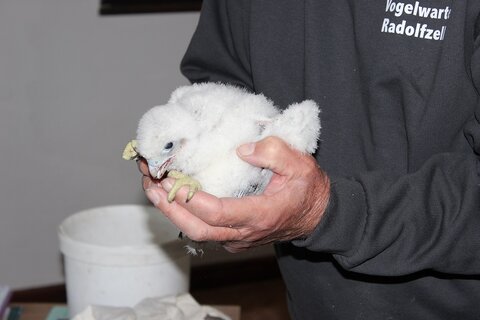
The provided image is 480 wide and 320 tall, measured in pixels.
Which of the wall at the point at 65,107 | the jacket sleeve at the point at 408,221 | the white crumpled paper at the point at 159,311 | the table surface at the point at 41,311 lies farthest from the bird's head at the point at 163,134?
the wall at the point at 65,107

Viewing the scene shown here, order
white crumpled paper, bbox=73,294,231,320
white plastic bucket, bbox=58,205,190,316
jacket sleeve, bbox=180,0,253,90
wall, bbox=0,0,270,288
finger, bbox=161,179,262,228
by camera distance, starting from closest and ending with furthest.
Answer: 1. finger, bbox=161,179,262,228
2. jacket sleeve, bbox=180,0,253,90
3. white crumpled paper, bbox=73,294,231,320
4. white plastic bucket, bbox=58,205,190,316
5. wall, bbox=0,0,270,288

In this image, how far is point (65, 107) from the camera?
2459 millimetres

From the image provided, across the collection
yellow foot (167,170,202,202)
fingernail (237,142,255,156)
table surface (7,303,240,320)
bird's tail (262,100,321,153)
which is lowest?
table surface (7,303,240,320)

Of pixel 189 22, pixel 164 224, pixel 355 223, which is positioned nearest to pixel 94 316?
pixel 164 224

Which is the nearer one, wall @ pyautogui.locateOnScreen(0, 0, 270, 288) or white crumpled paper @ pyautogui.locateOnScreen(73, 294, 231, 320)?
white crumpled paper @ pyautogui.locateOnScreen(73, 294, 231, 320)

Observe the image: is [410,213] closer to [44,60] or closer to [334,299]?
[334,299]

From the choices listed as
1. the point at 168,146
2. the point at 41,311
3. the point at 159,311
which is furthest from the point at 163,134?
the point at 41,311

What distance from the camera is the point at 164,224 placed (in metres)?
1.76

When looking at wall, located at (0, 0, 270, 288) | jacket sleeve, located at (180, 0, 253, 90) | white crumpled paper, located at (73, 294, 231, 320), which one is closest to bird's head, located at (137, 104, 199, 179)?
jacket sleeve, located at (180, 0, 253, 90)

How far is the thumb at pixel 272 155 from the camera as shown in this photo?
830 mm

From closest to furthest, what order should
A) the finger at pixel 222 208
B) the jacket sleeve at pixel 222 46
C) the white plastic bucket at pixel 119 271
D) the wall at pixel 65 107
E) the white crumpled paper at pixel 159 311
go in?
the finger at pixel 222 208, the jacket sleeve at pixel 222 46, the white crumpled paper at pixel 159 311, the white plastic bucket at pixel 119 271, the wall at pixel 65 107

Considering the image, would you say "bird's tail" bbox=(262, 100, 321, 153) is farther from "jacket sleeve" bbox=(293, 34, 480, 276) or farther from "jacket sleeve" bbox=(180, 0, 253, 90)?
"jacket sleeve" bbox=(180, 0, 253, 90)

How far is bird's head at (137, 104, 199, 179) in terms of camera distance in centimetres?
85

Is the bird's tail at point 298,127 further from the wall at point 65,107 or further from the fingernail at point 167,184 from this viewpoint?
the wall at point 65,107
